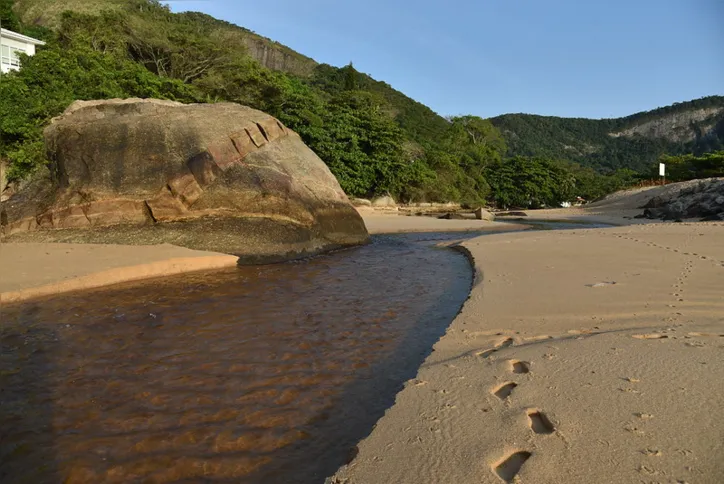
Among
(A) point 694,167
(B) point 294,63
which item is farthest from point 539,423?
(B) point 294,63

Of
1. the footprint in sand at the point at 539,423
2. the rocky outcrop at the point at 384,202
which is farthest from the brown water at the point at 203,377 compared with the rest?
the rocky outcrop at the point at 384,202

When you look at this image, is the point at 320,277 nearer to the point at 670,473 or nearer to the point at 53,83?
the point at 670,473

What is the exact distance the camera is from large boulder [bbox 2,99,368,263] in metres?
9.69

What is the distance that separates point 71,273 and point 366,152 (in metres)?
24.7

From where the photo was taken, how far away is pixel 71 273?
685 cm

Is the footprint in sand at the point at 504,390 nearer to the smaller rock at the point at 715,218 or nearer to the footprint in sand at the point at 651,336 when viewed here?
the footprint in sand at the point at 651,336

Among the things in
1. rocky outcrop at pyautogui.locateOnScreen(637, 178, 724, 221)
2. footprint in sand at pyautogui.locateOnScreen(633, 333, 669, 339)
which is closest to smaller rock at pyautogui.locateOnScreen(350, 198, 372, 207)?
rocky outcrop at pyautogui.locateOnScreen(637, 178, 724, 221)

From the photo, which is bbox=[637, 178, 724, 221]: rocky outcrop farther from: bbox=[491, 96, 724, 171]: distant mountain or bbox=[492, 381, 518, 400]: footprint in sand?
bbox=[491, 96, 724, 171]: distant mountain

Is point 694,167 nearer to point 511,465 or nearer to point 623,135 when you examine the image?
point 511,465

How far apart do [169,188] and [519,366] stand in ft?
29.6

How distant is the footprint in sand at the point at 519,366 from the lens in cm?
323

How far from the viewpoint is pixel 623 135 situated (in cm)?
12338

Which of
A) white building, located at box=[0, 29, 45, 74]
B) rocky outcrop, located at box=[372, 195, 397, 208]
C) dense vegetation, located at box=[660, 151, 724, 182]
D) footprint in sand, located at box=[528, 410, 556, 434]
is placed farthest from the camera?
dense vegetation, located at box=[660, 151, 724, 182]

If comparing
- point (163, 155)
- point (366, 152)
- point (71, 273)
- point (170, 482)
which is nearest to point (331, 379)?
point (170, 482)
